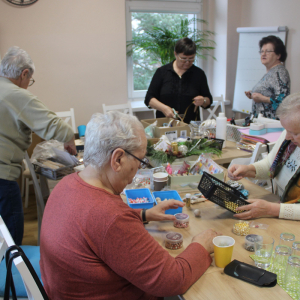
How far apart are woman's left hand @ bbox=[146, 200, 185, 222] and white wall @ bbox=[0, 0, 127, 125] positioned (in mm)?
3010

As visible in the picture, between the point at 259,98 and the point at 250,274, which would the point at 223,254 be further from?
the point at 259,98

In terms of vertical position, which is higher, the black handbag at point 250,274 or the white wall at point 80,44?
the white wall at point 80,44

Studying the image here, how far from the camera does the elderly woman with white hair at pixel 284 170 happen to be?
1.41 metres

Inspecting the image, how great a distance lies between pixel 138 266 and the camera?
88 cm

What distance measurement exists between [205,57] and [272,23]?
1.14 meters

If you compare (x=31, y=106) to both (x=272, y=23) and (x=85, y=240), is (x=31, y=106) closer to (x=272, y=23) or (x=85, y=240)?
(x=85, y=240)

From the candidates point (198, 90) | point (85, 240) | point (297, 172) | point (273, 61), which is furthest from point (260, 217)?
point (273, 61)

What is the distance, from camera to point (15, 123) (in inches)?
78.1

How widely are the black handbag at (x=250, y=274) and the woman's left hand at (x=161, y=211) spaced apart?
367mm

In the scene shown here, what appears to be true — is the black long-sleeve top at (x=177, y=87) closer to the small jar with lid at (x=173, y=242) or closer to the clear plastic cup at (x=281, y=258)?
the small jar with lid at (x=173, y=242)

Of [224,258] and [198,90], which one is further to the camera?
[198,90]

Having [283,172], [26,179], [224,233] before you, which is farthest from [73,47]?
[224,233]

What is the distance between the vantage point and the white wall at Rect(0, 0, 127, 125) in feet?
12.1

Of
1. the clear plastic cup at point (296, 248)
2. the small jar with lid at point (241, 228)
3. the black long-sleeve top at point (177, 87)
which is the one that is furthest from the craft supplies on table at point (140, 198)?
the black long-sleeve top at point (177, 87)
